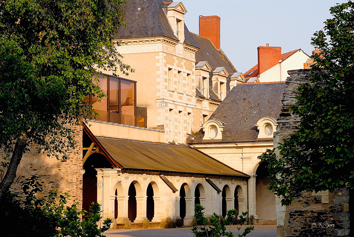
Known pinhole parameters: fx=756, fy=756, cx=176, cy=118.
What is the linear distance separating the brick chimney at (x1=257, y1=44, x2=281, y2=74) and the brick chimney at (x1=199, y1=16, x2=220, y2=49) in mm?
7314

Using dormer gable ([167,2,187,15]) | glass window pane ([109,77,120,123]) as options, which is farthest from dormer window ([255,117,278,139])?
glass window pane ([109,77,120,123])

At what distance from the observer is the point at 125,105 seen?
41.8m

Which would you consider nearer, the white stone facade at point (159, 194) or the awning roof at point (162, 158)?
the white stone facade at point (159, 194)

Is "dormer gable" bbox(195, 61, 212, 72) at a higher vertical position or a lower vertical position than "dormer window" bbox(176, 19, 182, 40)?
lower

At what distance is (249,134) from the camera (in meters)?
48.5

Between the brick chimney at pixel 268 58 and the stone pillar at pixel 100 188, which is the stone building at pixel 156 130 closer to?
the stone pillar at pixel 100 188

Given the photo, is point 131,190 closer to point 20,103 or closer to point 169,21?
A: point 169,21

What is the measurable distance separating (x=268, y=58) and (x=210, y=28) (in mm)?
8691

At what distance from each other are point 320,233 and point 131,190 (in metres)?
21.0

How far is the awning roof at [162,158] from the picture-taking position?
35956 mm

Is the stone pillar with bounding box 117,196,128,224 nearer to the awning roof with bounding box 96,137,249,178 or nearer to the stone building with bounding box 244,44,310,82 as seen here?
the awning roof with bounding box 96,137,249,178

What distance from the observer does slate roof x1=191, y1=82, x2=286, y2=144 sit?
4872 cm

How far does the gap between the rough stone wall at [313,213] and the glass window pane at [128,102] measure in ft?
68.7

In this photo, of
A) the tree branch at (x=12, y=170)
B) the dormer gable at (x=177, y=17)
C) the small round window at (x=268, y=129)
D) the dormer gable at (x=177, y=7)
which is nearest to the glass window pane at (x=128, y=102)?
the dormer gable at (x=177, y=17)
